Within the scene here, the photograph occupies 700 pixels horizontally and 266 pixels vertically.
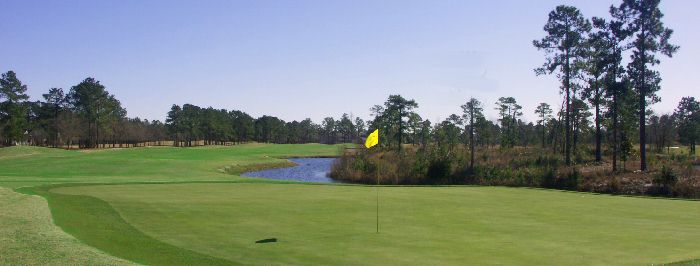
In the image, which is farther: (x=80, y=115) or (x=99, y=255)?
(x=80, y=115)

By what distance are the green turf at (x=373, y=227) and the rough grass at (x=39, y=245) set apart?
50 centimetres

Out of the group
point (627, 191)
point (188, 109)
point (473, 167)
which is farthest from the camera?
point (188, 109)

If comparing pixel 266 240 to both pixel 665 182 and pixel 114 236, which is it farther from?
pixel 665 182

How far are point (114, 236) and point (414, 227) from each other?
8.11m

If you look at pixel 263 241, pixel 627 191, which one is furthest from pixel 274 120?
pixel 263 241

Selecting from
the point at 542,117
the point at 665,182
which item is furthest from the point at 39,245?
the point at 542,117

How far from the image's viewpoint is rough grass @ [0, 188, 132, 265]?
9.88 metres

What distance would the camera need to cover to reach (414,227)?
16.0 meters

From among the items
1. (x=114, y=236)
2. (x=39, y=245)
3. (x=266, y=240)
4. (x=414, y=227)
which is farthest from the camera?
(x=414, y=227)

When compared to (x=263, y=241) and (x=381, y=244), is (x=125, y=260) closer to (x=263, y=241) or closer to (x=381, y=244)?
(x=263, y=241)

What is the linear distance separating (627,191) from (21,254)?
33705 mm

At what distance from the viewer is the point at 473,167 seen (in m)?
45.7

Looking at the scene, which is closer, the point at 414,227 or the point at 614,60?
the point at 414,227

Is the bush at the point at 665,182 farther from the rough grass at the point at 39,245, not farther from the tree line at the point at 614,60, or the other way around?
the rough grass at the point at 39,245
